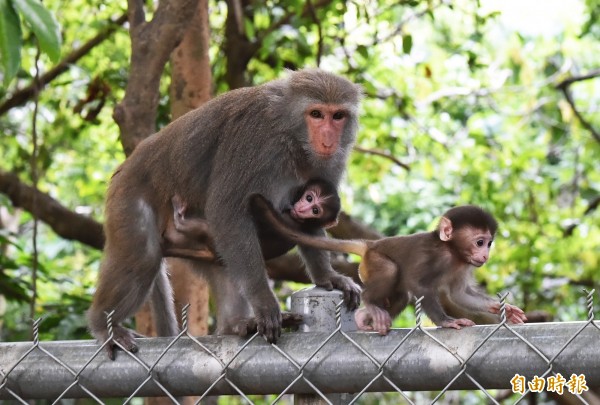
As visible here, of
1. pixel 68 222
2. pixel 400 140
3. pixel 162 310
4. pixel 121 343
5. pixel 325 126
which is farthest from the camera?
pixel 400 140

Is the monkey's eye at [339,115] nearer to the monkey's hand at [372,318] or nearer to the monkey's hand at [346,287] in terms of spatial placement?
the monkey's hand at [346,287]

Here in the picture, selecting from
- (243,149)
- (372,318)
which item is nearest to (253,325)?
(372,318)

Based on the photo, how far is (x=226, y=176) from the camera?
Answer: 3.45m

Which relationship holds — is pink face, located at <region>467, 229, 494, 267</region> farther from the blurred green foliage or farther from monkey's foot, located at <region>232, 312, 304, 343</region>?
the blurred green foliage

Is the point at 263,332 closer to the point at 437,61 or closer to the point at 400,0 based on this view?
the point at 400,0

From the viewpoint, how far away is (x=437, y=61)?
9445 millimetres

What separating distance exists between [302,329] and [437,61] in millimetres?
7579

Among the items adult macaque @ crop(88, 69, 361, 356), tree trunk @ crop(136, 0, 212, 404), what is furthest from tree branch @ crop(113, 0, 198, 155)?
tree trunk @ crop(136, 0, 212, 404)

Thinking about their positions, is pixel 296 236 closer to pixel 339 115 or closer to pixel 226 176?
pixel 226 176

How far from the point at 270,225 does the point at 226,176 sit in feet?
0.86

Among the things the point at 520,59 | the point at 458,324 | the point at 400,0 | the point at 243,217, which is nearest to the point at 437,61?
the point at 520,59

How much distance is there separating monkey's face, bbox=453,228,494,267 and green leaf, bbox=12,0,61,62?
1604 millimetres

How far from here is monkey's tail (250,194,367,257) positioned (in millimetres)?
3248

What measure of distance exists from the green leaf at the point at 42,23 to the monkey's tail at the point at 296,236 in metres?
1.03
